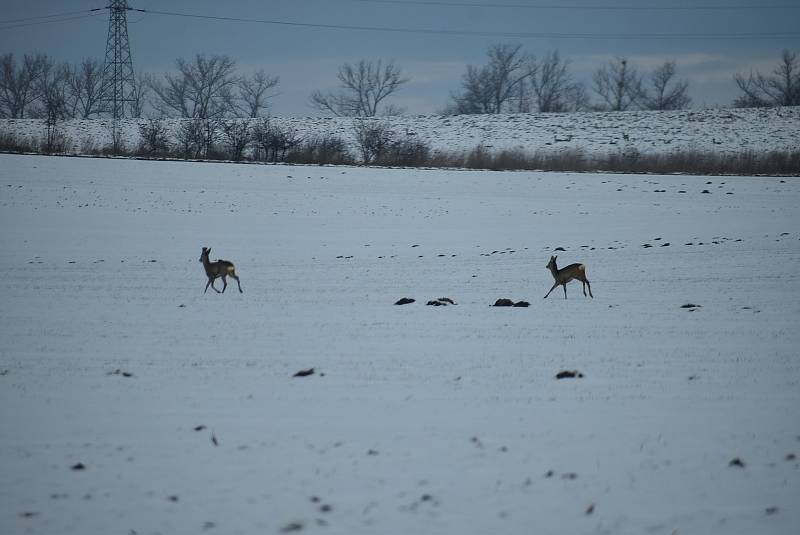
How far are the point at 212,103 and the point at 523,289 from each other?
86028mm

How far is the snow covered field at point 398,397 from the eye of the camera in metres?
4.93

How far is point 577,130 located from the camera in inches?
2290

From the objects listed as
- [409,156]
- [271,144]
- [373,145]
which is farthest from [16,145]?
[409,156]

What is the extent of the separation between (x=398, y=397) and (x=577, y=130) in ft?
179

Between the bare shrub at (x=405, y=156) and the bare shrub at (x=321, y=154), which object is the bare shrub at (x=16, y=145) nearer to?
the bare shrub at (x=321, y=154)

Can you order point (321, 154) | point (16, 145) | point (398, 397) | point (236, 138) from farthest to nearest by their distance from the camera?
point (236, 138)
point (321, 154)
point (16, 145)
point (398, 397)

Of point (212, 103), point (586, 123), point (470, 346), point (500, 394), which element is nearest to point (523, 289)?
point (470, 346)

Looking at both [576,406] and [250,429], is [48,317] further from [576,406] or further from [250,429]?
[576,406]

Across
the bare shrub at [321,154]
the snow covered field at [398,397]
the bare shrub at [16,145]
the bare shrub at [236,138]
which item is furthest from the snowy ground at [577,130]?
the snow covered field at [398,397]

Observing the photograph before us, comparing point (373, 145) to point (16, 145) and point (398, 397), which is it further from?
point (398, 397)

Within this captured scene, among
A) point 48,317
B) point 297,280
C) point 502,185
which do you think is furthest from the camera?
point 502,185

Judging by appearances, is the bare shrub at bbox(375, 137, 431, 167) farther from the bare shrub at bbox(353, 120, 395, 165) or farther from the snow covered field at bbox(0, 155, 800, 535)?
the snow covered field at bbox(0, 155, 800, 535)

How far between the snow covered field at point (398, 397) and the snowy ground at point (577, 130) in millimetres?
33944

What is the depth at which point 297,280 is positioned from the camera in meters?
17.0
